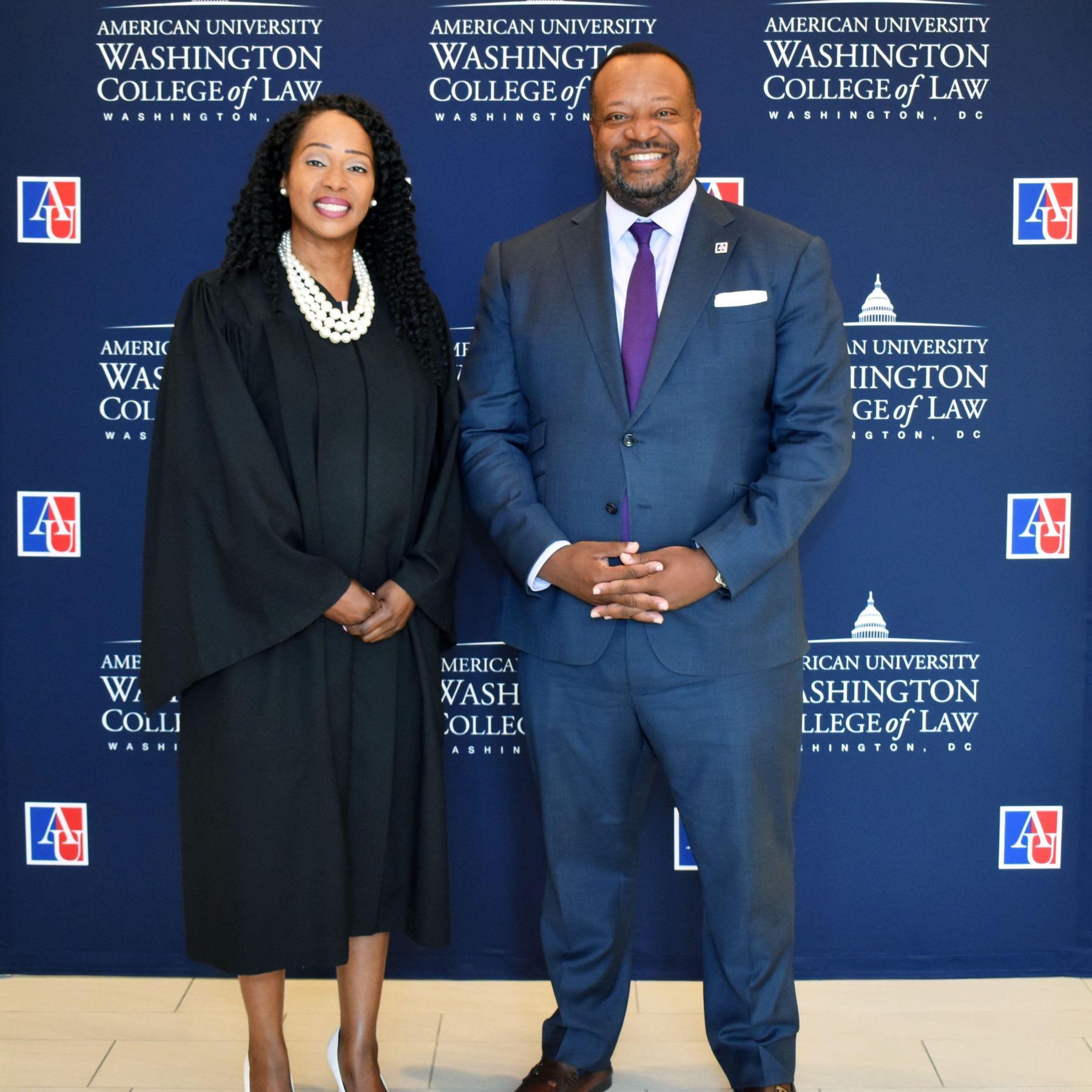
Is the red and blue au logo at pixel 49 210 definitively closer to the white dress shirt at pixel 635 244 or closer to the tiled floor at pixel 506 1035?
Result: the white dress shirt at pixel 635 244

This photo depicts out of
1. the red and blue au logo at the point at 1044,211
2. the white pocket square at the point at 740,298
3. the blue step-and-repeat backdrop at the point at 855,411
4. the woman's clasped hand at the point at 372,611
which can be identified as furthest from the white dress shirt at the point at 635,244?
the red and blue au logo at the point at 1044,211

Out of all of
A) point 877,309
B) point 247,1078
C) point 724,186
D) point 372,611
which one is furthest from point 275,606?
point 877,309

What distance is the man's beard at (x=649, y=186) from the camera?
7.66ft

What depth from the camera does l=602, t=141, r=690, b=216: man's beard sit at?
7.66 feet

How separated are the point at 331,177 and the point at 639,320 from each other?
60cm

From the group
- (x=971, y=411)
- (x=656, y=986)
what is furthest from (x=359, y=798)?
(x=971, y=411)

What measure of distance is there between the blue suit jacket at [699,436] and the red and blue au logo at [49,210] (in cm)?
122

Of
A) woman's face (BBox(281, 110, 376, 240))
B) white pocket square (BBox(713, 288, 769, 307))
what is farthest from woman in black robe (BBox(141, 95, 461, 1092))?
white pocket square (BBox(713, 288, 769, 307))

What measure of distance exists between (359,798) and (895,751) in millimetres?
1376

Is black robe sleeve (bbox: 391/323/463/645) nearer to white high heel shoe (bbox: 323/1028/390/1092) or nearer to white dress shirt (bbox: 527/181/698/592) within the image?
white dress shirt (bbox: 527/181/698/592)

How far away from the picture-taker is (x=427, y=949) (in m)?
3.12

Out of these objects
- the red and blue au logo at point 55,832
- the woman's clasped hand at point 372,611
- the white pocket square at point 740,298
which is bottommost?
the red and blue au logo at point 55,832

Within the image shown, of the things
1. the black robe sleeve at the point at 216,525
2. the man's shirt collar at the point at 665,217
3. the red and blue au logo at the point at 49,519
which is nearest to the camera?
the black robe sleeve at the point at 216,525

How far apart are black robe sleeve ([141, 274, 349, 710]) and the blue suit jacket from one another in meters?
0.40
